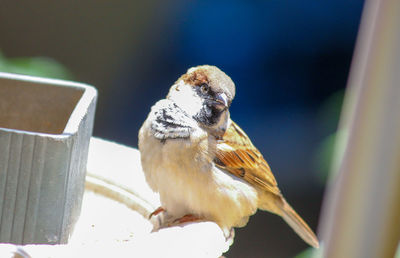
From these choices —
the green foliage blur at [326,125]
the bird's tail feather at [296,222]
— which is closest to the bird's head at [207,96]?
the bird's tail feather at [296,222]

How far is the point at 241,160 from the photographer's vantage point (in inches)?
57.2

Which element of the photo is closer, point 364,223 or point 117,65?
point 364,223

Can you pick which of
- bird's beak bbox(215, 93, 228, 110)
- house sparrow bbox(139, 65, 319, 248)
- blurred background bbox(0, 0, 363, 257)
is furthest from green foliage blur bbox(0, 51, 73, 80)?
bird's beak bbox(215, 93, 228, 110)

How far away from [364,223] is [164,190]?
946 millimetres

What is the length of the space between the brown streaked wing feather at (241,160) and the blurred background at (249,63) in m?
0.97

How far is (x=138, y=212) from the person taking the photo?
1359mm

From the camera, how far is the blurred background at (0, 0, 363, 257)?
2.89 m

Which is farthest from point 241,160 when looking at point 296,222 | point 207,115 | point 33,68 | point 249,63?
point 249,63

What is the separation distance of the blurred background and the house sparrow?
3.69ft

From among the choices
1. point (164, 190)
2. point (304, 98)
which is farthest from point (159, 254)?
point (304, 98)

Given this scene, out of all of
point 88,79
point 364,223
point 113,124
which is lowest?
point 113,124

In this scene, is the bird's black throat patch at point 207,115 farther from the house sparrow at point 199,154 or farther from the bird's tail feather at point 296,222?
the bird's tail feather at point 296,222

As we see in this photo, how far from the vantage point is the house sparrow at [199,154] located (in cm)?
129

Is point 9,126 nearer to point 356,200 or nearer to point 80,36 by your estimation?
point 356,200
